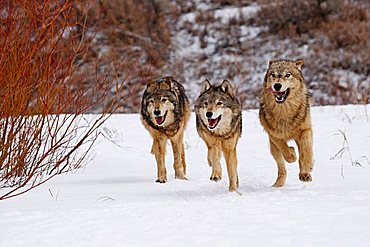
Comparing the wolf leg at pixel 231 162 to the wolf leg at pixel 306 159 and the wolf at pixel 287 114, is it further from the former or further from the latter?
the wolf leg at pixel 306 159

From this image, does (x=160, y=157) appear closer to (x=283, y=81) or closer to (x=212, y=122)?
(x=212, y=122)

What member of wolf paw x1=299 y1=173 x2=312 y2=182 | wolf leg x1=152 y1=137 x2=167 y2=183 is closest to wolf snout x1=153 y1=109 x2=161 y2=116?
wolf leg x1=152 y1=137 x2=167 y2=183

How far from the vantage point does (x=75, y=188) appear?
527 centimetres

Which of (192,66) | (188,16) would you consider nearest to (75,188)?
(192,66)

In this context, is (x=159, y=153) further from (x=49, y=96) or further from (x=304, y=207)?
(x=304, y=207)

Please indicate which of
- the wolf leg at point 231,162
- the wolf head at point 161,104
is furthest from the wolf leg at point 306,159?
the wolf head at point 161,104

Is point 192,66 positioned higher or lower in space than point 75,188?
higher

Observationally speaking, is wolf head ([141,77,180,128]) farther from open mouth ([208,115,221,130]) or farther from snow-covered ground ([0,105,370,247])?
open mouth ([208,115,221,130])

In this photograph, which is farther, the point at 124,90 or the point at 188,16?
the point at 188,16

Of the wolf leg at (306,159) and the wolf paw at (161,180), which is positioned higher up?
the wolf leg at (306,159)

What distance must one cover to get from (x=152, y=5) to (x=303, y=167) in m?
17.3

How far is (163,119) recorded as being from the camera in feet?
20.6

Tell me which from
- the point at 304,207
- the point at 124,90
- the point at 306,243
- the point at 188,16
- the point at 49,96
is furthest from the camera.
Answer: the point at 188,16

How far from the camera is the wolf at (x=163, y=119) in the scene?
20.5ft
